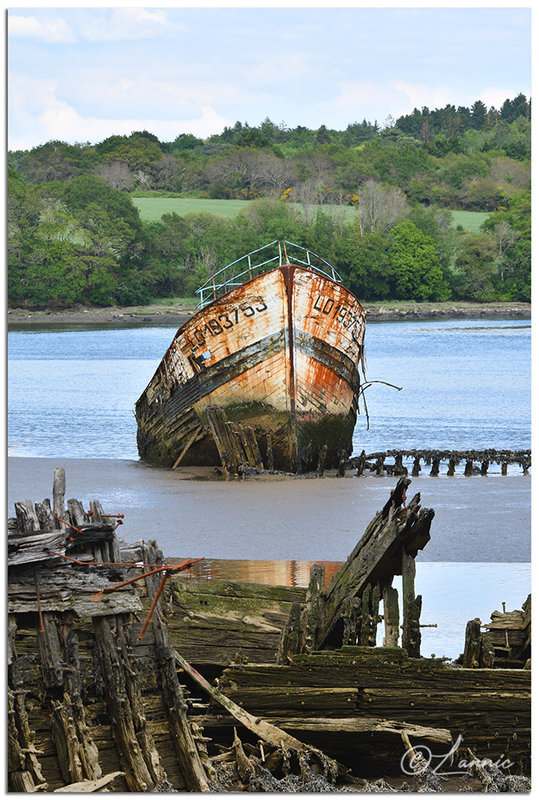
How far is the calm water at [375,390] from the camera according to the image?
24391 mm

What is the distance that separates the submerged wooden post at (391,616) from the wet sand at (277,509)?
4.19 metres

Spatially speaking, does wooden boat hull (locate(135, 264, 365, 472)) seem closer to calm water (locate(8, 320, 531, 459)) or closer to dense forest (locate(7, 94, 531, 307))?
calm water (locate(8, 320, 531, 459))

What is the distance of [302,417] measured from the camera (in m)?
18.4

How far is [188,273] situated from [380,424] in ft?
180

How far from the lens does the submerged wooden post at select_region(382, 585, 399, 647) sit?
729 centimetres

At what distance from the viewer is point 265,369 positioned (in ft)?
60.0

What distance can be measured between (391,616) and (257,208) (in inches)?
2986

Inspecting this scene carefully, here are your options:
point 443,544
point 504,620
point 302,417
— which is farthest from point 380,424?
point 504,620

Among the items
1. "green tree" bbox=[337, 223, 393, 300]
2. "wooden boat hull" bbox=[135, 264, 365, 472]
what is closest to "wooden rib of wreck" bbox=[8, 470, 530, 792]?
"wooden boat hull" bbox=[135, 264, 365, 472]

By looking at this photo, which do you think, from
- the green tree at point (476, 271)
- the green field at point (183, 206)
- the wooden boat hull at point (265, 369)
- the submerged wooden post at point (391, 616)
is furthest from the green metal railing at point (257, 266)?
the green tree at point (476, 271)

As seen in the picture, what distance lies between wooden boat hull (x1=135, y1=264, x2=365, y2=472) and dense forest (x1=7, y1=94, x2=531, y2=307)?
47.5 m

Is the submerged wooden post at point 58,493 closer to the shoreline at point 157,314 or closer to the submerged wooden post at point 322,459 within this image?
the submerged wooden post at point 322,459

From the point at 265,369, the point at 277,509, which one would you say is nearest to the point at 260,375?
the point at 265,369
